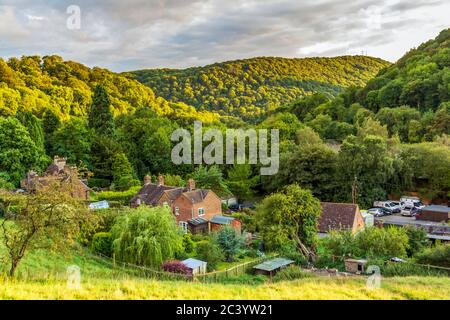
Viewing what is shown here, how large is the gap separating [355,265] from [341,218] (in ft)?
28.0

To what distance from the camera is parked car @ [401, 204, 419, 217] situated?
127 ft

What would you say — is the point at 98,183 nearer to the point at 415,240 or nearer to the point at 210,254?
the point at 210,254

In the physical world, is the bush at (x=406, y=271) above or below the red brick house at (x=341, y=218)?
below

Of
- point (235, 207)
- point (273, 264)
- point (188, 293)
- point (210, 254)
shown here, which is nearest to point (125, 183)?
point (235, 207)

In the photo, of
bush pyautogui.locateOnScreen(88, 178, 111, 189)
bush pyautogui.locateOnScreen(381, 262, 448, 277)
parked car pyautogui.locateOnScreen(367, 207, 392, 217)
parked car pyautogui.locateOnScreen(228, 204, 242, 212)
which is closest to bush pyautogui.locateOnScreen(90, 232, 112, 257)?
bush pyautogui.locateOnScreen(381, 262, 448, 277)

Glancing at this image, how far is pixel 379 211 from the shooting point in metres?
38.6

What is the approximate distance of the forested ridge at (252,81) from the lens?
99.3 meters

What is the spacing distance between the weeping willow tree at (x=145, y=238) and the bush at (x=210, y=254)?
1.75 meters

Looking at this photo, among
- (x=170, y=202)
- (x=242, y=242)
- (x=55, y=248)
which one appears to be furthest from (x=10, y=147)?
(x=55, y=248)

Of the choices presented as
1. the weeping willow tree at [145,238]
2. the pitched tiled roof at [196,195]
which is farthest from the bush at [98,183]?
the weeping willow tree at [145,238]

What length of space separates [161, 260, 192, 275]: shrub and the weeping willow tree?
0.45 meters

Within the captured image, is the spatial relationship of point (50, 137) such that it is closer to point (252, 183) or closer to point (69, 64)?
point (252, 183)

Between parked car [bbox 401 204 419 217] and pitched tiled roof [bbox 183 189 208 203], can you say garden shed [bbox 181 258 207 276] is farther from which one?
parked car [bbox 401 204 419 217]

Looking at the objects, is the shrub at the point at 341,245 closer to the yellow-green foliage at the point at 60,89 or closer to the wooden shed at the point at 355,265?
the wooden shed at the point at 355,265
